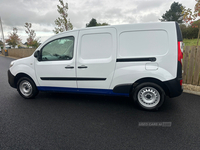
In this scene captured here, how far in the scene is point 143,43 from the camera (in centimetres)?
322

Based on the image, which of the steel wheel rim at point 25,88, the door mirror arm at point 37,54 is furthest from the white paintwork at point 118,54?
the steel wheel rim at point 25,88

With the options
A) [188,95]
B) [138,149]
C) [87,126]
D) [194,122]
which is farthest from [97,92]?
[188,95]

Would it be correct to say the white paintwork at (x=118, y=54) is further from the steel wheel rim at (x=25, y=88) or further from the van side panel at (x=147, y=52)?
the steel wheel rim at (x=25, y=88)

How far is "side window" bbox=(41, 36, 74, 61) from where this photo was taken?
3779 millimetres

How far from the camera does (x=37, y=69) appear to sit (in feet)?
13.4

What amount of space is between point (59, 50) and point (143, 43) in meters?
2.18

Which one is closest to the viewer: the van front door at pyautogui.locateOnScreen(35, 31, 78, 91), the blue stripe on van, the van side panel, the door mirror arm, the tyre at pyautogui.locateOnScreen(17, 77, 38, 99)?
the van side panel

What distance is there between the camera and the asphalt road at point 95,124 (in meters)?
2.29

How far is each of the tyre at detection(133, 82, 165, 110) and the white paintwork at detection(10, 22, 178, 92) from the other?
0.23m

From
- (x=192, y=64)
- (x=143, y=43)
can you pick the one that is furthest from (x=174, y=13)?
(x=143, y=43)

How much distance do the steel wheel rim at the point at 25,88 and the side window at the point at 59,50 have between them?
967 mm

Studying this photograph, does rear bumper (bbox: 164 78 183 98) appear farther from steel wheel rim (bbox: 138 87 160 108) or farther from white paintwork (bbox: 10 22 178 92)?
steel wheel rim (bbox: 138 87 160 108)

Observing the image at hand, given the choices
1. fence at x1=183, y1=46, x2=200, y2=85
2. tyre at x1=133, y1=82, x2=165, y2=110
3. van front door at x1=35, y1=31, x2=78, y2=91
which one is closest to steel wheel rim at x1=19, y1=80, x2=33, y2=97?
van front door at x1=35, y1=31, x2=78, y2=91

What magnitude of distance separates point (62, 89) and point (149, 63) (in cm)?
238
